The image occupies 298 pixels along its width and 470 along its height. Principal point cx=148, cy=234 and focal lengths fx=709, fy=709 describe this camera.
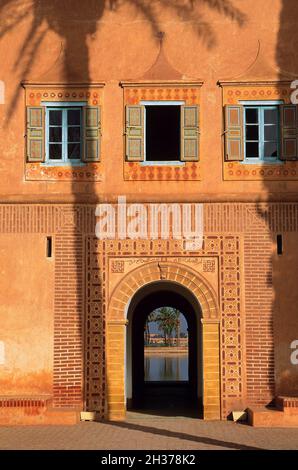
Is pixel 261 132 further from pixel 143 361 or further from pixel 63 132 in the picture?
→ pixel 143 361

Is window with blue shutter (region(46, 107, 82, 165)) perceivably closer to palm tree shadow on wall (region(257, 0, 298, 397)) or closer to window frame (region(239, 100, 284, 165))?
window frame (region(239, 100, 284, 165))

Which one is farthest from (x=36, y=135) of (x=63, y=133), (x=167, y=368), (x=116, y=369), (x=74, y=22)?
(x=167, y=368)

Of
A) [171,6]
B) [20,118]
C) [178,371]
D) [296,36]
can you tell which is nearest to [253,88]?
[296,36]

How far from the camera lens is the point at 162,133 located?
19297mm

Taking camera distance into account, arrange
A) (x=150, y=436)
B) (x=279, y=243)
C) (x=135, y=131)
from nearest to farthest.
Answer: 1. (x=150, y=436)
2. (x=279, y=243)
3. (x=135, y=131)

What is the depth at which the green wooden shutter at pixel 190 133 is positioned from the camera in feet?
44.9

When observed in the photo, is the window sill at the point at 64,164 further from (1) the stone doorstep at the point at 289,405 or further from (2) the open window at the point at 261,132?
(1) the stone doorstep at the point at 289,405

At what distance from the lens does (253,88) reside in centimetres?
1378

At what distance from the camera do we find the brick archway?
13172 millimetres

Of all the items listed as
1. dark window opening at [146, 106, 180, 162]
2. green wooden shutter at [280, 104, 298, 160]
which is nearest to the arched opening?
green wooden shutter at [280, 104, 298, 160]

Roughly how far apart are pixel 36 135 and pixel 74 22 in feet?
7.85

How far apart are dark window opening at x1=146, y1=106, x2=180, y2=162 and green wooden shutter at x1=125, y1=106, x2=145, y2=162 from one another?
2403 mm

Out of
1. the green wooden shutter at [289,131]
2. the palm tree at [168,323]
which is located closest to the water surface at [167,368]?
the palm tree at [168,323]

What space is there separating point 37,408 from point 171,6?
8135mm
